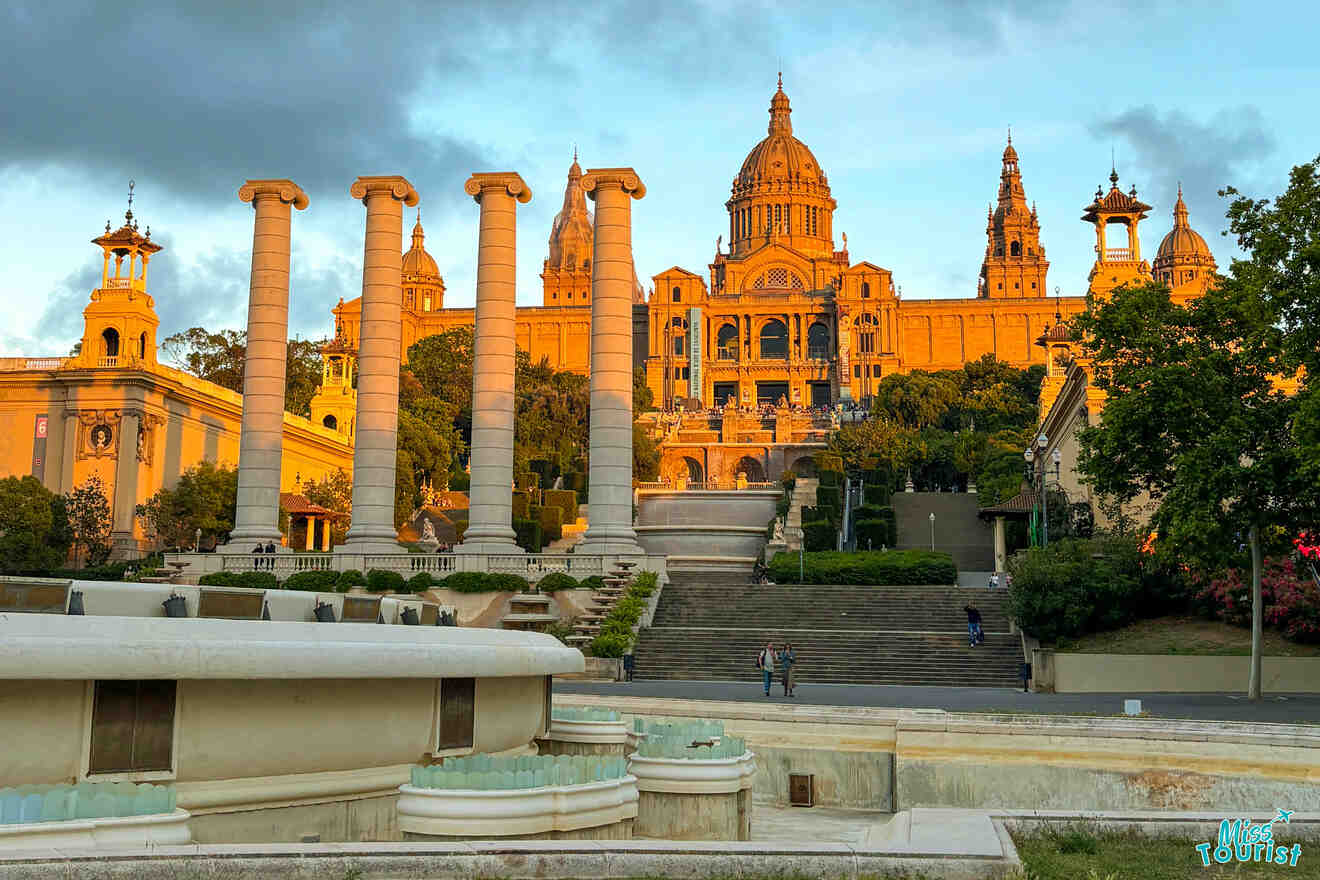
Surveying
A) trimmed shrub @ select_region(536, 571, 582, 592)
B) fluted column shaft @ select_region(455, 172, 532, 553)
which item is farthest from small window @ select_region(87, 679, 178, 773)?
fluted column shaft @ select_region(455, 172, 532, 553)

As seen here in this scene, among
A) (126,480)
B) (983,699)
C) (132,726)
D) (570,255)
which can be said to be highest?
(570,255)

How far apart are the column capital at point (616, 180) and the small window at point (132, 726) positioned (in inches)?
1397

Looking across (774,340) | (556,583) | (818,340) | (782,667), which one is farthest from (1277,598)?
(774,340)

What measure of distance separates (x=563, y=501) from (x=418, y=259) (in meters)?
109

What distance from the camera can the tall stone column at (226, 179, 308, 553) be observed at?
4922cm

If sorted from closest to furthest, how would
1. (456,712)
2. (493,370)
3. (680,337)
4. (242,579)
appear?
(456,712)
(242,579)
(493,370)
(680,337)

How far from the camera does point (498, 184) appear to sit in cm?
4897

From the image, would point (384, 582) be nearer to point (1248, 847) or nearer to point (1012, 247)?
point (1248, 847)

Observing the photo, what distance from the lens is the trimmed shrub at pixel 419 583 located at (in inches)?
1821

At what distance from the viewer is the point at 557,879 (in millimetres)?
12047

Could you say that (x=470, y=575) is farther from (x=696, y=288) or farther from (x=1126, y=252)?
(x=696, y=288)

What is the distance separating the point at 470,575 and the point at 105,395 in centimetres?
3126

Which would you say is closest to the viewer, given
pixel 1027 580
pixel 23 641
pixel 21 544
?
pixel 23 641

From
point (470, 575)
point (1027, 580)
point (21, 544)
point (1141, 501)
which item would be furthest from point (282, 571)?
point (1141, 501)
